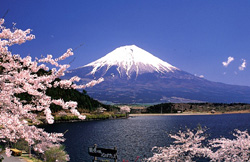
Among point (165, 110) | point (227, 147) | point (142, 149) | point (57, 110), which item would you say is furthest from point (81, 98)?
point (227, 147)

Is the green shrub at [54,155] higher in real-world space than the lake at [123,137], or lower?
higher

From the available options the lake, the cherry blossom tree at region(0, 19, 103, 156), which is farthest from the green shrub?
the cherry blossom tree at region(0, 19, 103, 156)

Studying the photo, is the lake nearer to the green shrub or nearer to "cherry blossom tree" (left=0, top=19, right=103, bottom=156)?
the green shrub

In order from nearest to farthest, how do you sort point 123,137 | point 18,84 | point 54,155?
point 18,84 < point 54,155 < point 123,137

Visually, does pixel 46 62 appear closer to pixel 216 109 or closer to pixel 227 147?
pixel 227 147

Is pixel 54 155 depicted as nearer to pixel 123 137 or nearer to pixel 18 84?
pixel 18 84

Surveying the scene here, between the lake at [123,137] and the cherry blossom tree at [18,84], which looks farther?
the lake at [123,137]

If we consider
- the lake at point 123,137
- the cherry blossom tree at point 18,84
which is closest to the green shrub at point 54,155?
the lake at point 123,137

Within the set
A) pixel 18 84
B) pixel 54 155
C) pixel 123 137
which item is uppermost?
pixel 18 84

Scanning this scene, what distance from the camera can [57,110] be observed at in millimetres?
105375

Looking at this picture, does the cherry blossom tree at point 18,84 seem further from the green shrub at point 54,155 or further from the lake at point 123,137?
the lake at point 123,137

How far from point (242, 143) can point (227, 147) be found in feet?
2.39

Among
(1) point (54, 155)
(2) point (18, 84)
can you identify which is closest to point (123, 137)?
(1) point (54, 155)

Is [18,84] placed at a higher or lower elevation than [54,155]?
higher
